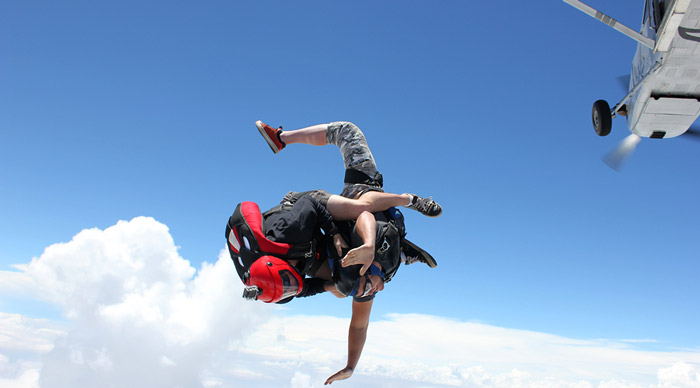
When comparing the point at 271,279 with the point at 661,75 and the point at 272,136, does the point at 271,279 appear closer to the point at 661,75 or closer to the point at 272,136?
the point at 272,136

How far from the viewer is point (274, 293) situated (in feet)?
8.12

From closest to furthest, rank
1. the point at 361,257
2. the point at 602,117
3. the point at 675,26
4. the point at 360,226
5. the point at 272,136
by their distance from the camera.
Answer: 1. the point at 361,257
2. the point at 360,226
3. the point at 272,136
4. the point at 675,26
5. the point at 602,117

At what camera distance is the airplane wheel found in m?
12.1

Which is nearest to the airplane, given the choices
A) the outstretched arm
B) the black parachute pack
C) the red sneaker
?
the red sneaker

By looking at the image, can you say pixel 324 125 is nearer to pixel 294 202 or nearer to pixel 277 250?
pixel 294 202

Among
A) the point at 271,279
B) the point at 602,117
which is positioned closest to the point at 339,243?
the point at 271,279

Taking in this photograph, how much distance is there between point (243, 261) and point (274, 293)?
35 cm

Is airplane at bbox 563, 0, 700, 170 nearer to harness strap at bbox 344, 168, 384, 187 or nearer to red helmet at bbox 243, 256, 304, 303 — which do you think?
harness strap at bbox 344, 168, 384, 187

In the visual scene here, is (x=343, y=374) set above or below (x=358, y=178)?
below

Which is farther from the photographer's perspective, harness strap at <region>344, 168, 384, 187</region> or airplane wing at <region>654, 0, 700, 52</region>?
airplane wing at <region>654, 0, 700, 52</region>

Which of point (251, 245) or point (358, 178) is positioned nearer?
point (251, 245)

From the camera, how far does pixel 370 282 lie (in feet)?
9.07

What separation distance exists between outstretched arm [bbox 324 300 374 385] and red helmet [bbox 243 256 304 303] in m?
0.93

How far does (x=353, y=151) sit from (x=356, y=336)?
1.39 meters
